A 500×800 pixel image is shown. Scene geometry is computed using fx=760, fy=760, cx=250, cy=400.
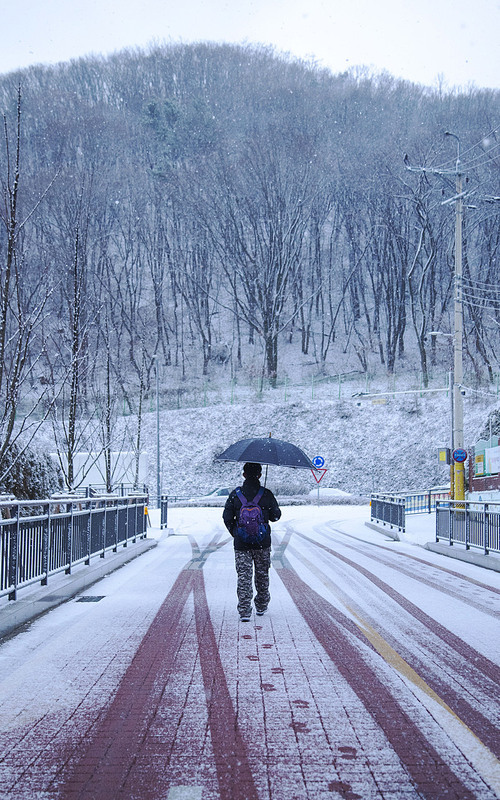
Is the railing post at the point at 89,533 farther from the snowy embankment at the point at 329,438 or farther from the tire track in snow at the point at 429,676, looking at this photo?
the snowy embankment at the point at 329,438

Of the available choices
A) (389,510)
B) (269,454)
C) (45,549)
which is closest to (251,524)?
(269,454)

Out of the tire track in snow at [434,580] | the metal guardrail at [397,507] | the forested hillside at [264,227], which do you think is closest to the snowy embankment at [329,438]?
the forested hillside at [264,227]

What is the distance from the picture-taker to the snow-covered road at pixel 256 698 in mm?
4156

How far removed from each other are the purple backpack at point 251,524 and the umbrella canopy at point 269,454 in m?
0.67

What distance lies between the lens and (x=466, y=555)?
17.1 meters

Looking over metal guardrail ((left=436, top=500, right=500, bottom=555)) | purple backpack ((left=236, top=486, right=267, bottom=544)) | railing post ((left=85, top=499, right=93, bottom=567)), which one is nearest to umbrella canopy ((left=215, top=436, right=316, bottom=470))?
purple backpack ((left=236, top=486, right=267, bottom=544))

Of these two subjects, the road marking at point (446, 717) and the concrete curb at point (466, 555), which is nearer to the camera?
the road marking at point (446, 717)

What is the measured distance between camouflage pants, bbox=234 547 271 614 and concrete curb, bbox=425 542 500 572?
295 inches

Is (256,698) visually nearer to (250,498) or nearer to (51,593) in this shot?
(250,498)

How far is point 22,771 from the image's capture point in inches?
169

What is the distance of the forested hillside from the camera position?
58.4m

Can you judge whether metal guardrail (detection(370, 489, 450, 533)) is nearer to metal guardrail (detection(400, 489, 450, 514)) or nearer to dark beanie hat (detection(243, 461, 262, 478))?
metal guardrail (detection(400, 489, 450, 514))

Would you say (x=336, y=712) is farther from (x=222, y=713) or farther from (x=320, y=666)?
(x=320, y=666)

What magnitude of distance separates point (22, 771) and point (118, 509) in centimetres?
1259
